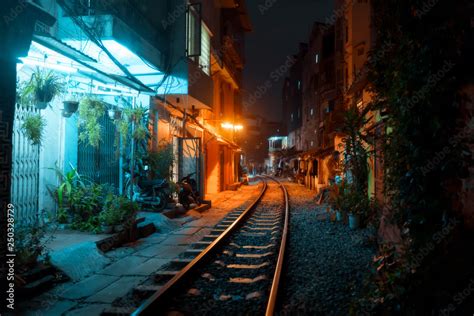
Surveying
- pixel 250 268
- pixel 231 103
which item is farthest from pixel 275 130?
pixel 250 268

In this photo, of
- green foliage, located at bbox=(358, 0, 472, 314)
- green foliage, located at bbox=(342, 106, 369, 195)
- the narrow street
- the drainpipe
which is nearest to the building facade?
the drainpipe

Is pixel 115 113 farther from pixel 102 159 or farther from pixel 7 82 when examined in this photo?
pixel 7 82

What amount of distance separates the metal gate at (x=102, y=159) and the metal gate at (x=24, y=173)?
148cm

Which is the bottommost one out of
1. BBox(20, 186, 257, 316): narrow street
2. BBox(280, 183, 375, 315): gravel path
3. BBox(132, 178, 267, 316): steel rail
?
BBox(20, 186, 257, 316): narrow street

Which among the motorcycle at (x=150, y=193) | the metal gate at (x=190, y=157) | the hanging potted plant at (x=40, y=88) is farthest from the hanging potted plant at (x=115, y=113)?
the metal gate at (x=190, y=157)

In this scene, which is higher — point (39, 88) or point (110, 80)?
point (110, 80)

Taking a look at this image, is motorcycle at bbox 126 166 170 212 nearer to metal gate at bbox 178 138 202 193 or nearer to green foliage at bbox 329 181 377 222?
metal gate at bbox 178 138 202 193

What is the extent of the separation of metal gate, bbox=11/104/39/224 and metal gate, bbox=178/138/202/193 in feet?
21.9

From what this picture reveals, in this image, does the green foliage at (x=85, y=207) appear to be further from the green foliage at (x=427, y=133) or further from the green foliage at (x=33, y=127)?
the green foliage at (x=427, y=133)

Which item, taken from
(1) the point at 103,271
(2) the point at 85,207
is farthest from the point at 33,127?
(1) the point at 103,271

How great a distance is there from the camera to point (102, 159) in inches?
Result: 432

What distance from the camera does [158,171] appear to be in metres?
12.2

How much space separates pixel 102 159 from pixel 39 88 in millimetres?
4268

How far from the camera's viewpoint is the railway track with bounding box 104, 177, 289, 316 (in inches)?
184
